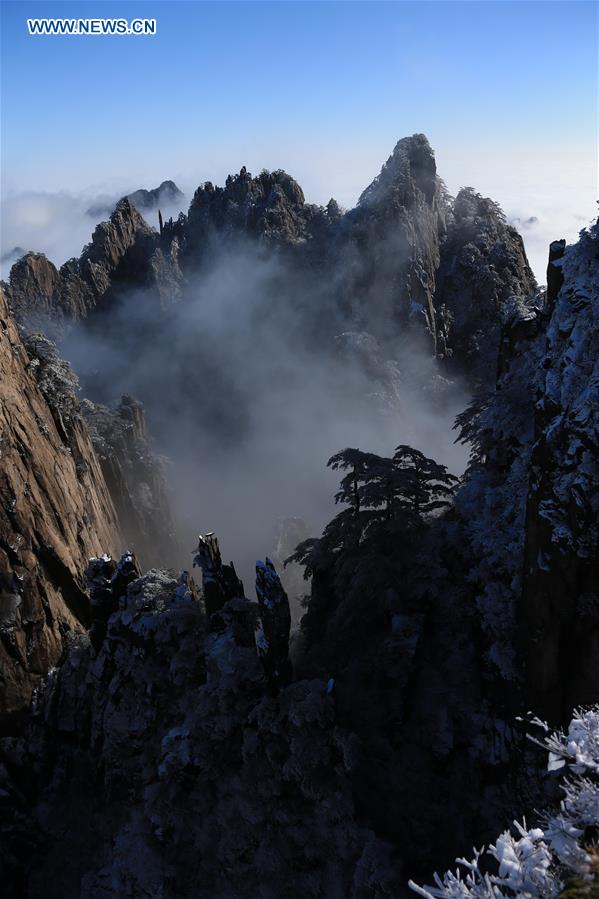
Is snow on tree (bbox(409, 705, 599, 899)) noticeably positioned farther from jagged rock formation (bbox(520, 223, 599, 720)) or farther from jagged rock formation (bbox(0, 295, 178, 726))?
jagged rock formation (bbox(0, 295, 178, 726))

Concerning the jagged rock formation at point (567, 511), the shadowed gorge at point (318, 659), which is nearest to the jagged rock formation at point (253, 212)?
the shadowed gorge at point (318, 659)

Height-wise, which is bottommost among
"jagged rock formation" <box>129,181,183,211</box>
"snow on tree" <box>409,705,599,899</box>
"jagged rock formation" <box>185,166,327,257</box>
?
"snow on tree" <box>409,705,599,899</box>

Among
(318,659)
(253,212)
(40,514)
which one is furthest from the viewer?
(253,212)

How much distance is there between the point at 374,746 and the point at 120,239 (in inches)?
4142

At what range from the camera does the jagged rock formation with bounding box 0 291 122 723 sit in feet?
93.7

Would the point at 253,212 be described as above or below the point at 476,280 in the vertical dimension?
above

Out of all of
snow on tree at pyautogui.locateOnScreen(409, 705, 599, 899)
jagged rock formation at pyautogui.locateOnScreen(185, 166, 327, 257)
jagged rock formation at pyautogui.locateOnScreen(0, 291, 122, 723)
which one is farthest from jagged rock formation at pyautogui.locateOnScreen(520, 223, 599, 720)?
jagged rock formation at pyautogui.locateOnScreen(185, 166, 327, 257)

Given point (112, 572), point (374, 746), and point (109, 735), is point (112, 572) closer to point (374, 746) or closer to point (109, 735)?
point (109, 735)

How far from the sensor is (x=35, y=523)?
2998cm

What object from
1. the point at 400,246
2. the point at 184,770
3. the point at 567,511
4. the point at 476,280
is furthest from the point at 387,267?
the point at 184,770

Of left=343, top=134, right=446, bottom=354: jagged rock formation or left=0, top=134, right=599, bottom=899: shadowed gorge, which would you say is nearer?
left=0, top=134, right=599, bottom=899: shadowed gorge

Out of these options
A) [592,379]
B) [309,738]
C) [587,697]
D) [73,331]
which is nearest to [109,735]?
[309,738]

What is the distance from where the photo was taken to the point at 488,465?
2892 centimetres

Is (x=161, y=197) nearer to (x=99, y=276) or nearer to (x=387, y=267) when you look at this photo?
(x=99, y=276)
